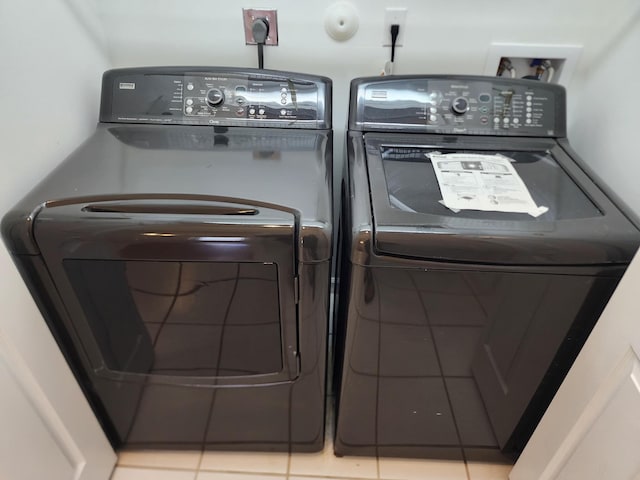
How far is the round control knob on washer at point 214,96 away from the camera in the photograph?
1.11 metres

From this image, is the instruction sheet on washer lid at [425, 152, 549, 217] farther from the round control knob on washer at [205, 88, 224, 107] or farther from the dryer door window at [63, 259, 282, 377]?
the round control knob on washer at [205, 88, 224, 107]

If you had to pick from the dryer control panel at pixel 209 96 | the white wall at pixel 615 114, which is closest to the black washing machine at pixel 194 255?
the dryer control panel at pixel 209 96

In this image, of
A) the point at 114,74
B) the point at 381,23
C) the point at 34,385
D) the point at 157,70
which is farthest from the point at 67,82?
the point at 381,23

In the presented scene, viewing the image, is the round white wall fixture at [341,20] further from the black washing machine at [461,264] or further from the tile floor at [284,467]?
the tile floor at [284,467]

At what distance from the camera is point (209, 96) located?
1110 millimetres

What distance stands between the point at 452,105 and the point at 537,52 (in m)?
0.37

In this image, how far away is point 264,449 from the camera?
1.25 meters

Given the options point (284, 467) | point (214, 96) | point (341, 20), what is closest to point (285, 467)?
point (284, 467)

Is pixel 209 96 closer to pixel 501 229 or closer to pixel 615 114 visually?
pixel 501 229

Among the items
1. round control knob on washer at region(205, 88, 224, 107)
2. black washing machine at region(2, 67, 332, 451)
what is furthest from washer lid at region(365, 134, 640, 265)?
round control knob on washer at region(205, 88, 224, 107)

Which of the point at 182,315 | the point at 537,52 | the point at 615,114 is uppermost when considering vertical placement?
the point at 537,52

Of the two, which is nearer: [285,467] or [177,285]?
[177,285]

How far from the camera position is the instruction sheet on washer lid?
0.86 metres

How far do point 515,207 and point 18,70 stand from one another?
1.03 metres
